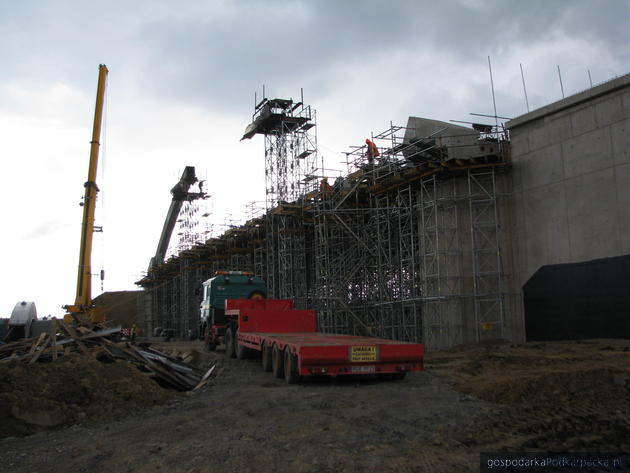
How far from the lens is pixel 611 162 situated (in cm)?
1681

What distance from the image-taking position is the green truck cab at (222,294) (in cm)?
2075

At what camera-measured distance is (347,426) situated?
723 centimetres

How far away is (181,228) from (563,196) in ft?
131

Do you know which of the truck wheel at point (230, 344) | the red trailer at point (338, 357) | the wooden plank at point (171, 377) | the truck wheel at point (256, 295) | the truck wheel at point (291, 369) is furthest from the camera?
the truck wheel at point (256, 295)

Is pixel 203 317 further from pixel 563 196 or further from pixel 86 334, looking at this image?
pixel 563 196

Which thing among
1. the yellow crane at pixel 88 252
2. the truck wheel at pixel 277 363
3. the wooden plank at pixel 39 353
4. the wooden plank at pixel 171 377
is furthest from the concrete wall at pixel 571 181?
the yellow crane at pixel 88 252

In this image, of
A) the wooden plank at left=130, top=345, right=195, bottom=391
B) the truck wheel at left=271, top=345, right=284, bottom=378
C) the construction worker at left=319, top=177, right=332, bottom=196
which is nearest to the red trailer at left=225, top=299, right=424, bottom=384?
the truck wheel at left=271, top=345, right=284, bottom=378

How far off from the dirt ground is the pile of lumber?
41.0 inches

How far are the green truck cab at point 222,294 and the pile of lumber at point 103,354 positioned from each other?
21.4ft

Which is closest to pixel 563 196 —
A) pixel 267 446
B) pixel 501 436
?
pixel 501 436

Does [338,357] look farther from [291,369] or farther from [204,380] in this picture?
[204,380]

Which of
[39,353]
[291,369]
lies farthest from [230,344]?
[39,353]

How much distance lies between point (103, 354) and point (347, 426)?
737cm

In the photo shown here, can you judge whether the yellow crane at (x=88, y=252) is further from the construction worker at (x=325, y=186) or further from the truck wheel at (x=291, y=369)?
the truck wheel at (x=291, y=369)
